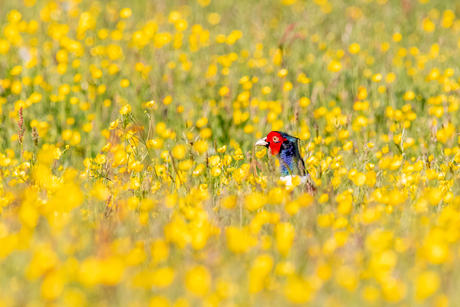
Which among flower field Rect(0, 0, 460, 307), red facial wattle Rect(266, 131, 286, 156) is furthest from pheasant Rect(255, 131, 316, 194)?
flower field Rect(0, 0, 460, 307)

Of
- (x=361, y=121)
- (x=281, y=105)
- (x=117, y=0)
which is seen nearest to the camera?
(x=361, y=121)

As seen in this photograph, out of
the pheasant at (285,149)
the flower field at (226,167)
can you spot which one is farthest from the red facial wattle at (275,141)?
the flower field at (226,167)

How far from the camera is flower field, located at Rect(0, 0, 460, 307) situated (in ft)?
6.51

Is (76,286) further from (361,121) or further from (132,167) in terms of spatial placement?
(361,121)

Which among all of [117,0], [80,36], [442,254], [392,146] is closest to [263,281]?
[442,254]

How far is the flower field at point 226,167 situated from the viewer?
78.1 inches

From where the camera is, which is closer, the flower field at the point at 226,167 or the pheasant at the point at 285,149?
the flower field at the point at 226,167

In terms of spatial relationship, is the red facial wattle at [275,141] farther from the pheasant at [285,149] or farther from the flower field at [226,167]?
the flower field at [226,167]

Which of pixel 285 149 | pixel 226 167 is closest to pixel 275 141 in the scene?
pixel 285 149

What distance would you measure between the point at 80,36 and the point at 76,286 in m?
5.01

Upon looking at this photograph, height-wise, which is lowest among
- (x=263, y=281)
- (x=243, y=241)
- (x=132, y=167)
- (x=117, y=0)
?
(x=263, y=281)

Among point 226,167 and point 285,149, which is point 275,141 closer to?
point 285,149

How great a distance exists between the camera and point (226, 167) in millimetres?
3633

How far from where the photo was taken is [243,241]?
2.04 metres
